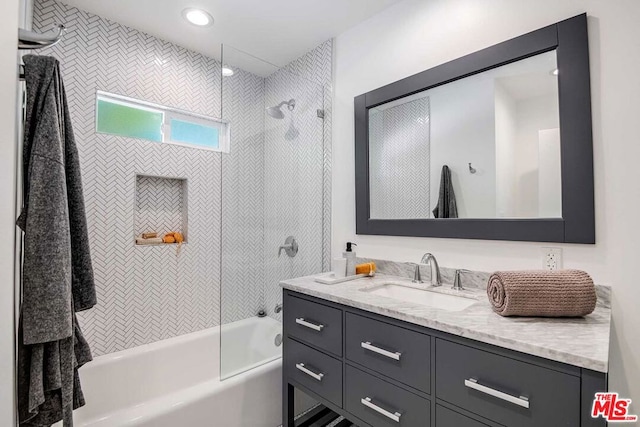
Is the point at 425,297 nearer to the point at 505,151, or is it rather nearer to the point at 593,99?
the point at 505,151

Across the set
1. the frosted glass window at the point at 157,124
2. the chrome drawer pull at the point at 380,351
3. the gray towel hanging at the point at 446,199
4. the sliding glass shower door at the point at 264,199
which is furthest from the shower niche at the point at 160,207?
the gray towel hanging at the point at 446,199

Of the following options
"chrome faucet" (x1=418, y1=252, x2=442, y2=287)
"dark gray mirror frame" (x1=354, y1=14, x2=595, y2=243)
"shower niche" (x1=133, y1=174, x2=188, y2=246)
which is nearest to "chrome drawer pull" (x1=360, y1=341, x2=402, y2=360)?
"chrome faucet" (x1=418, y1=252, x2=442, y2=287)

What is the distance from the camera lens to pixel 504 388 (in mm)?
900

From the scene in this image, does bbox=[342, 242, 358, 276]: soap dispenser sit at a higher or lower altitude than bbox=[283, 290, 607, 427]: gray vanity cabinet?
higher

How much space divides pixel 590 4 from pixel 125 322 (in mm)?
3010

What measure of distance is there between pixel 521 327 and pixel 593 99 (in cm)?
95

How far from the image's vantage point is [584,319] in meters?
1.03

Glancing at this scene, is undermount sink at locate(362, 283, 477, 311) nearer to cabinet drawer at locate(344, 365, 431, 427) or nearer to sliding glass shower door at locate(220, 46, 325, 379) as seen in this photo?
cabinet drawer at locate(344, 365, 431, 427)

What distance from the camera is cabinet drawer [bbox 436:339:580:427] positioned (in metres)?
0.81

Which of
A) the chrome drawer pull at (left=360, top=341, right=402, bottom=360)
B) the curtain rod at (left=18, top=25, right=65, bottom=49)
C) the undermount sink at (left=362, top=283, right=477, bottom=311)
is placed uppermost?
the curtain rod at (left=18, top=25, right=65, bottom=49)

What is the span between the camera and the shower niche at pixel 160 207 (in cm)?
224

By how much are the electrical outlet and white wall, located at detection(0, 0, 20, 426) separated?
1.75m

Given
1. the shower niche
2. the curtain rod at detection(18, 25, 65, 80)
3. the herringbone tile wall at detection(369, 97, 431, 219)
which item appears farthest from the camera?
the shower niche

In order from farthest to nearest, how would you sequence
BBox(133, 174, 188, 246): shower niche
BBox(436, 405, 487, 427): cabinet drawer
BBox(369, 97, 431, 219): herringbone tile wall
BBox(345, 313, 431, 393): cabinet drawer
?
BBox(133, 174, 188, 246): shower niche < BBox(369, 97, 431, 219): herringbone tile wall < BBox(345, 313, 431, 393): cabinet drawer < BBox(436, 405, 487, 427): cabinet drawer
